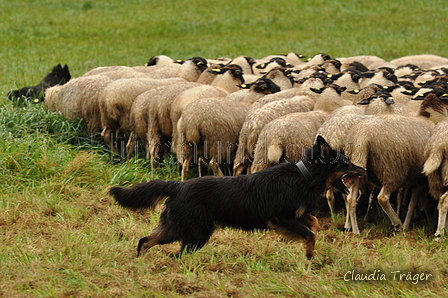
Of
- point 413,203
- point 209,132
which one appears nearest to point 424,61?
point 413,203

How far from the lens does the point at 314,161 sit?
15.7ft

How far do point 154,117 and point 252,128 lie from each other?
1.67 meters

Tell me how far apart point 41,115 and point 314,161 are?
515 centimetres

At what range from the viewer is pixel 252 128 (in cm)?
680

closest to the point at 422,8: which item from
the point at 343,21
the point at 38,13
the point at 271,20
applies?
the point at 343,21

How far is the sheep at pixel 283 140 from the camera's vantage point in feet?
20.3

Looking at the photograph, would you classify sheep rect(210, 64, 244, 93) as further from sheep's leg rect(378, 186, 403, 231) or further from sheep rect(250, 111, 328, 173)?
sheep's leg rect(378, 186, 403, 231)

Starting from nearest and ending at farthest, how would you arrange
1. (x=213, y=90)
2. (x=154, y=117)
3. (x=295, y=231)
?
(x=295, y=231) → (x=154, y=117) → (x=213, y=90)

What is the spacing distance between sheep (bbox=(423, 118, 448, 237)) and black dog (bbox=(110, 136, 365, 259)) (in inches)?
46.3

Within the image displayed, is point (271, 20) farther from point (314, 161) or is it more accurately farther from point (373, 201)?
point (314, 161)

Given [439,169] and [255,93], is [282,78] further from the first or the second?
[439,169]

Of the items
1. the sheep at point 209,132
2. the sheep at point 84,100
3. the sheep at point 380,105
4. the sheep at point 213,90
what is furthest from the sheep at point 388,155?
the sheep at point 84,100

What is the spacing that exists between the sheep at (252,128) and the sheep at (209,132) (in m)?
0.19

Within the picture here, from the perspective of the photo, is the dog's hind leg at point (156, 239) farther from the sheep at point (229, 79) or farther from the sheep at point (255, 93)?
the sheep at point (229, 79)
